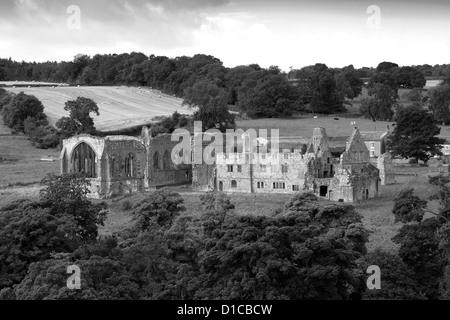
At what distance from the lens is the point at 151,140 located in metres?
76.4

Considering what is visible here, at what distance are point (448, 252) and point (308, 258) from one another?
23.7 feet

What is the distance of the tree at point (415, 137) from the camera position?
268 ft

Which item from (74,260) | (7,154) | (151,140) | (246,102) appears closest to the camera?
(74,260)

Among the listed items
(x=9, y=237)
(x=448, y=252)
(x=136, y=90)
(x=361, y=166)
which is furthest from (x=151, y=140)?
(x=136, y=90)

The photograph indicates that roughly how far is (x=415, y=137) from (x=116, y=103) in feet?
181

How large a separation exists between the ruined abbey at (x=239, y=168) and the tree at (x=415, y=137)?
633cm

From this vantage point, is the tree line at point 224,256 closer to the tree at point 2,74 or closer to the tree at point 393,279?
the tree at point 393,279

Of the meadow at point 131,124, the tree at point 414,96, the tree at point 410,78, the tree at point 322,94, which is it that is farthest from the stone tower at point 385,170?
the tree at point 410,78

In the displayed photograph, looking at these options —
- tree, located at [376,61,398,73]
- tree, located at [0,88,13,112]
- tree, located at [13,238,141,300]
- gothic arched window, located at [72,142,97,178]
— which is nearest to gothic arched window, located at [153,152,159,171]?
gothic arched window, located at [72,142,97,178]

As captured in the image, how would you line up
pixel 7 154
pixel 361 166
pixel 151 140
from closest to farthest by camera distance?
pixel 361 166
pixel 151 140
pixel 7 154

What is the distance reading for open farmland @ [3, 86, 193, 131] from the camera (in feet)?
363

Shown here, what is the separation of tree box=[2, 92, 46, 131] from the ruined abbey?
32902 mm

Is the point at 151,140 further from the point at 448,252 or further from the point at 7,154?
the point at 448,252

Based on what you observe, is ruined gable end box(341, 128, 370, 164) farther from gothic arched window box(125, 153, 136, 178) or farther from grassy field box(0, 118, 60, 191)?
grassy field box(0, 118, 60, 191)
